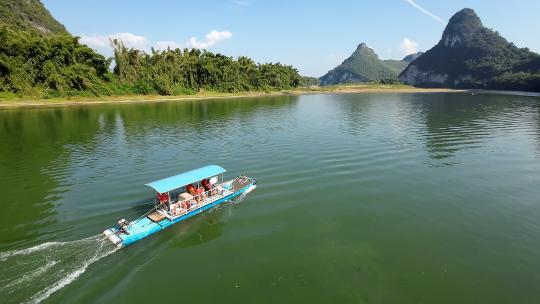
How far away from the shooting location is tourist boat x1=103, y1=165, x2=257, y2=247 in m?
19.2

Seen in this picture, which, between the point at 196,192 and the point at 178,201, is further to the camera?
the point at 196,192

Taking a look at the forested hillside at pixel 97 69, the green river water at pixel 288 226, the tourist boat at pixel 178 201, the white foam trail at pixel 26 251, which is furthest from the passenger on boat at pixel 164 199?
the forested hillside at pixel 97 69

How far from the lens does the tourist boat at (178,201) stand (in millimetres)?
19172

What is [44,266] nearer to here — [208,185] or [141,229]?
[141,229]

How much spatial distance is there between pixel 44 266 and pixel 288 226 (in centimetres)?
1382

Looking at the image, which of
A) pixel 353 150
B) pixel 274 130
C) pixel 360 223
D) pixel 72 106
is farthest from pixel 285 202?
pixel 72 106

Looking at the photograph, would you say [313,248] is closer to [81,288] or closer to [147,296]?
[147,296]

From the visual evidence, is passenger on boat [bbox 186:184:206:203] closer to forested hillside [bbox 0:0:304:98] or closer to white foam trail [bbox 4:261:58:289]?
white foam trail [bbox 4:261:58:289]

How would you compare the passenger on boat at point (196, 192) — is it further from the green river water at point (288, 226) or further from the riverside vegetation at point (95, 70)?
the riverside vegetation at point (95, 70)

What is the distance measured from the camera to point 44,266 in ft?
53.6

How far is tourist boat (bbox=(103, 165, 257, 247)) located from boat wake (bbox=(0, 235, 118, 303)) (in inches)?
47.3

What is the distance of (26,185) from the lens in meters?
28.2

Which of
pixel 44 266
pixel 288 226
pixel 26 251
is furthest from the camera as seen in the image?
pixel 288 226

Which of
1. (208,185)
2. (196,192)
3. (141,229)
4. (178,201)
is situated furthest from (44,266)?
(208,185)
